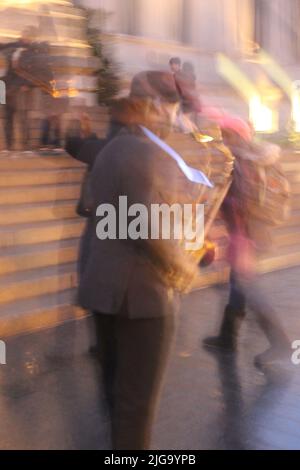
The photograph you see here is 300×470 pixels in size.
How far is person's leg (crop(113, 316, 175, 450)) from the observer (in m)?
2.84

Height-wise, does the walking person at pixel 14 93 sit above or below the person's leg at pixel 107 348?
above

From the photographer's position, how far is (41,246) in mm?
6676

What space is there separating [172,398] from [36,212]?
3.13m

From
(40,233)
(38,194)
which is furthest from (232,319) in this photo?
(38,194)

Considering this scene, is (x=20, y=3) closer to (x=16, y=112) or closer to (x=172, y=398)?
(x=16, y=112)

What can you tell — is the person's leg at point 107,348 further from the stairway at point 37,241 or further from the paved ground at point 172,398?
the stairway at point 37,241

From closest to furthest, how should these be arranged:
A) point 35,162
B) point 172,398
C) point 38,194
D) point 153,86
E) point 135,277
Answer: point 135,277, point 153,86, point 172,398, point 38,194, point 35,162

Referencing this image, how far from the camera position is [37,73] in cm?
915

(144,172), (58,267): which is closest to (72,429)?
(144,172)

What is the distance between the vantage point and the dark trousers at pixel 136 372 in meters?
2.84

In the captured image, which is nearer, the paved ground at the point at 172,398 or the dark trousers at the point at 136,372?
the dark trousers at the point at 136,372

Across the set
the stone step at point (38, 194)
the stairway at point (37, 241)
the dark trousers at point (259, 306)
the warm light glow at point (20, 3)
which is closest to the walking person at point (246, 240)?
the dark trousers at point (259, 306)

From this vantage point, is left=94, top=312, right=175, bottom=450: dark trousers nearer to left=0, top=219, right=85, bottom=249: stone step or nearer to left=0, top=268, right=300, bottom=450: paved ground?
left=0, top=268, right=300, bottom=450: paved ground
